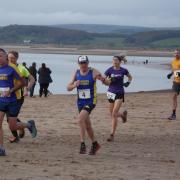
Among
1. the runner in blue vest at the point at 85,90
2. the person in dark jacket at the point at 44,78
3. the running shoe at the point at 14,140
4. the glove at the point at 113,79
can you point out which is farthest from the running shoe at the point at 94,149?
the person in dark jacket at the point at 44,78

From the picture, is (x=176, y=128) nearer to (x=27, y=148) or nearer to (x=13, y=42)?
(x=27, y=148)

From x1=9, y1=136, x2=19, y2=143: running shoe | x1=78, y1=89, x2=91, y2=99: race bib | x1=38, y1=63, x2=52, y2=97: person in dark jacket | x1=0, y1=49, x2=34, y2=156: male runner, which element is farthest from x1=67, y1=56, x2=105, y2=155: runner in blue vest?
x1=38, y1=63, x2=52, y2=97: person in dark jacket

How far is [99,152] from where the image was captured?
38.8 ft

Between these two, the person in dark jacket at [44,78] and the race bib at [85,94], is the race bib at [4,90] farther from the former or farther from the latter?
the person in dark jacket at [44,78]

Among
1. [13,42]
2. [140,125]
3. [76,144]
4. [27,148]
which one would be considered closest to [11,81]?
[27,148]

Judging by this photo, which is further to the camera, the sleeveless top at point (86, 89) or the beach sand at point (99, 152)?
the sleeveless top at point (86, 89)

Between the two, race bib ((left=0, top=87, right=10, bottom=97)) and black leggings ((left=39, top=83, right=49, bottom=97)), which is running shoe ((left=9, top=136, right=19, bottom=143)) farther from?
black leggings ((left=39, top=83, right=49, bottom=97))

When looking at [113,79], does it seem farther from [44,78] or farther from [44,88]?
[44,88]

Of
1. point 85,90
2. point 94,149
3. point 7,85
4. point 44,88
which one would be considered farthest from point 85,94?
point 44,88

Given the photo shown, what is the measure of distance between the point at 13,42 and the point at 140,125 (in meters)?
180

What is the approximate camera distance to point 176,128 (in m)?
16.0

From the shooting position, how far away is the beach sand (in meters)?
9.52

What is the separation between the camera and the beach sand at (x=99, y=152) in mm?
9523

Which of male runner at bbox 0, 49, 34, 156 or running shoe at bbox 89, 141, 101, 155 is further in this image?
running shoe at bbox 89, 141, 101, 155
